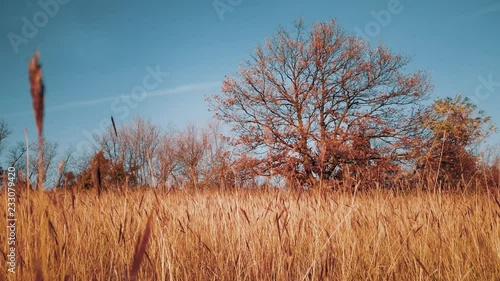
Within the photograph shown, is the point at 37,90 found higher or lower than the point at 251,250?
higher

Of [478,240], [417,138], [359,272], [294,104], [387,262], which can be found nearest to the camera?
[359,272]

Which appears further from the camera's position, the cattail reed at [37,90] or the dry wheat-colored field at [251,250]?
the dry wheat-colored field at [251,250]

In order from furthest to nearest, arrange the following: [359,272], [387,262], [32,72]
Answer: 1. [387,262]
2. [359,272]
3. [32,72]

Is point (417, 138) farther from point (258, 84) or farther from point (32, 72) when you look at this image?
point (32, 72)

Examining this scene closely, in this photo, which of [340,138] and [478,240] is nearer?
[478,240]

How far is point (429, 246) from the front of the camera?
2756 mm

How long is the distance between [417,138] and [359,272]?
16.3m

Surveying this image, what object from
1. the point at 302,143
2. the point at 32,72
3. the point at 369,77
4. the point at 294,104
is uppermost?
the point at 369,77

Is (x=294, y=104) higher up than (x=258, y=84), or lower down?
lower down

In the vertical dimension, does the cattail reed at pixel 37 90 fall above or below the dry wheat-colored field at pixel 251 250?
above

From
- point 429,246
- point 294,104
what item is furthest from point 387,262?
point 294,104

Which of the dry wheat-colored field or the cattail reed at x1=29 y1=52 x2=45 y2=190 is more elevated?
the cattail reed at x1=29 y1=52 x2=45 y2=190

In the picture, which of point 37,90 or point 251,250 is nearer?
point 37,90

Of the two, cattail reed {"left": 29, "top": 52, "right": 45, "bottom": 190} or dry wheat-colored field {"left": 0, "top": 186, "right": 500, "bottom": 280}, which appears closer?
cattail reed {"left": 29, "top": 52, "right": 45, "bottom": 190}
